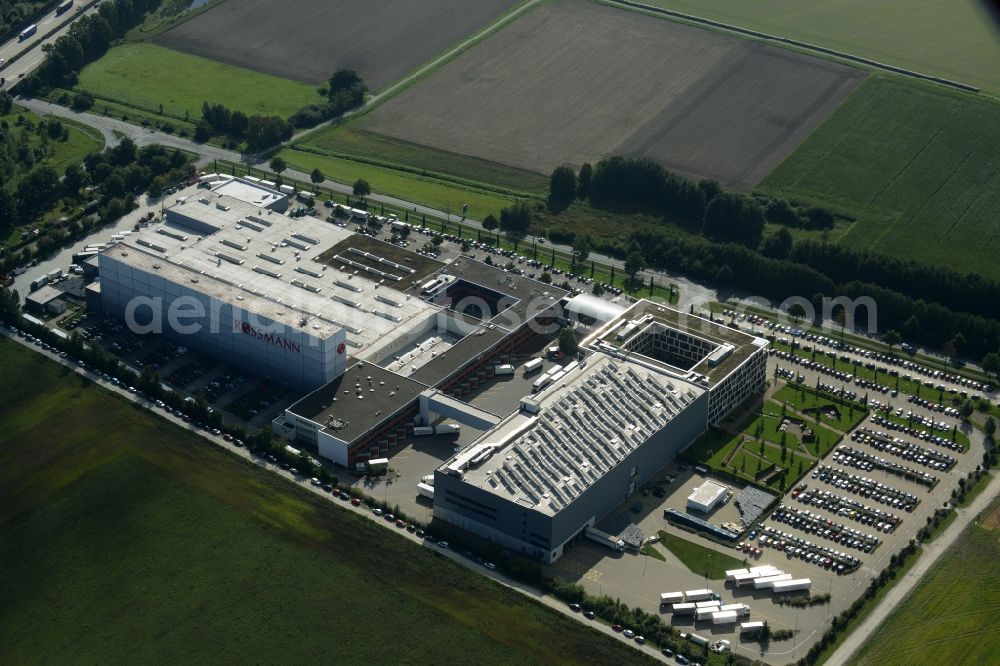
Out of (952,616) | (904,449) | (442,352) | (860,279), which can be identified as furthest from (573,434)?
(860,279)

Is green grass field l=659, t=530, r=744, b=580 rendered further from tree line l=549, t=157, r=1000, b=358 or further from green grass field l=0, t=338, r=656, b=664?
tree line l=549, t=157, r=1000, b=358

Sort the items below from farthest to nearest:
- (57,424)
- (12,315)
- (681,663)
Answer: (12,315)
(57,424)
(681,663)

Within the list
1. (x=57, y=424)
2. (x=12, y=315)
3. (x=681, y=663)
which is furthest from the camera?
(x=12, y=315)

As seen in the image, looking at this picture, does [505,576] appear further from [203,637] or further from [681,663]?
[203,637]

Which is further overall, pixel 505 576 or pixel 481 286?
pixel 481 286

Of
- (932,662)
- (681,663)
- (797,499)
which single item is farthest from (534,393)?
(932,662)

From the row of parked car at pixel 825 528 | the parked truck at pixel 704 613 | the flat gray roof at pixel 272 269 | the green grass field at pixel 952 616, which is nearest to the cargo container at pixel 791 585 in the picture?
the parked truck at pixel 704 613
